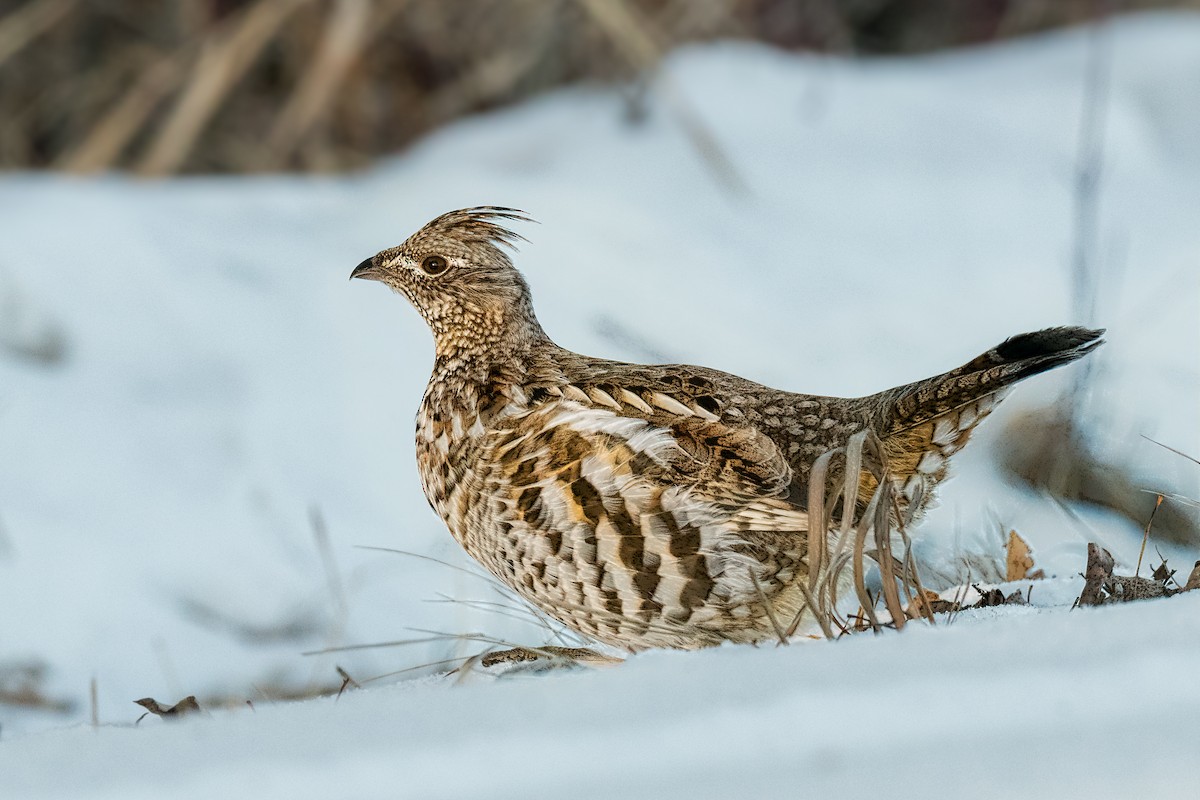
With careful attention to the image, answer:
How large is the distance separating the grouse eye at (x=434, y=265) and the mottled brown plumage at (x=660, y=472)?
253 millimetres

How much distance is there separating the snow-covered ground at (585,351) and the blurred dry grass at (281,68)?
73 centimetres

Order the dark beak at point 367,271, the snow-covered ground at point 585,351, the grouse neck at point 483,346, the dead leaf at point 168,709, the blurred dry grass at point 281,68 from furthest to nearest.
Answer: the blurred dry grass at point 281,68, the dark beak at point 367,271, the grouse neck at point 483,346, the dead leaf at point 168,709, the snow-covered ground at point 585,351

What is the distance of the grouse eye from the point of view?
9.59ft

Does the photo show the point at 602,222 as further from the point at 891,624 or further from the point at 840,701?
the point at 840,701

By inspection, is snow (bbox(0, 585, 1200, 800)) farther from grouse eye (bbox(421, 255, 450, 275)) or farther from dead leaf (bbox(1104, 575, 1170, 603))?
grouse eye (bbox(421, 255, 450, 275))

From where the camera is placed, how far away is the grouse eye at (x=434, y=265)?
2.92 m

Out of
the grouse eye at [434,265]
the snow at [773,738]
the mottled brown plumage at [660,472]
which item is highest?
the grouse eye at [434,265]

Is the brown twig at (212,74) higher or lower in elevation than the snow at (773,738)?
higher

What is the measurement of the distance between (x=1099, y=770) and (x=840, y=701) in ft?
0.91

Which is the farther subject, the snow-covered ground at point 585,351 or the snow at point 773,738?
the snow-covered ground at point 585,351

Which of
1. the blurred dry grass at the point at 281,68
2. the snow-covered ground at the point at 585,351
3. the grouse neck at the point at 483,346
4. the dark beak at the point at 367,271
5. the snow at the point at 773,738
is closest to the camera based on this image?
the snow at the point at 773,738

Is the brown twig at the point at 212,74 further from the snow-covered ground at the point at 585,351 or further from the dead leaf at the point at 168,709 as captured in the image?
the dead leaf at the point at 168,709

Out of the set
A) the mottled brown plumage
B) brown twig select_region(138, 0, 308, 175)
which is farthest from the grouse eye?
brown twig select_region(138, 0, 308, 175)

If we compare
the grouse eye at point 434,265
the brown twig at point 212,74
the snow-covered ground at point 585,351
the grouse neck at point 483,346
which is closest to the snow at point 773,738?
the snow-covered ground at point 585,351
